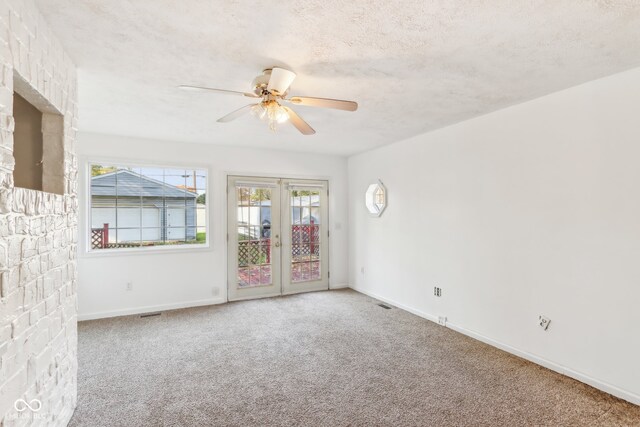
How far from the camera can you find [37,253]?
1714 millimetres

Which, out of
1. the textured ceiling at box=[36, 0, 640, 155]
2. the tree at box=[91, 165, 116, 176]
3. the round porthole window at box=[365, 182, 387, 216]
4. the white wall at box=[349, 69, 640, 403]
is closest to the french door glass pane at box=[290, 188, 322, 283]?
the round porthole window at box=[365, 182, 387, 216]

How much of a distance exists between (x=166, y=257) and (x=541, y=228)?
4517 millimetres

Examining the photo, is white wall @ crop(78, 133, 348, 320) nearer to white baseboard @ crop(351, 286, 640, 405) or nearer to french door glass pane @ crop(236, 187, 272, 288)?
french door glass pane @ crop(236, 187, 272, 288)

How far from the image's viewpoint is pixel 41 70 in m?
1.74

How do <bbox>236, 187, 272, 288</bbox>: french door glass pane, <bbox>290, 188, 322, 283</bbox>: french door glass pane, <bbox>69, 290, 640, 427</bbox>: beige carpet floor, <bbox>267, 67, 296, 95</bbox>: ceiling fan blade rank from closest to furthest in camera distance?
1. <bbox>267, 67, 296, 95</bbox>: ceiling fan blade
2. <bbox>69, 290, 640, 427</bbox>: beige carpet floor
3. <bbox>236, 187, 272, 288</bbox>: french door glass pane
4. <bbox>290, 188, 322, 283</bbox>: french door glass pane

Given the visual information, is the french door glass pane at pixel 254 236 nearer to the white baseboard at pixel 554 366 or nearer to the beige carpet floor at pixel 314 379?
the beige carpet floor at pixel 314 379

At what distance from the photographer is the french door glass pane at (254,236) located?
512cm

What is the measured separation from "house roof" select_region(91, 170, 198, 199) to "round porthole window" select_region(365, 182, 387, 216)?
271cm

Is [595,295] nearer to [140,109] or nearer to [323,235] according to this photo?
[323,235]

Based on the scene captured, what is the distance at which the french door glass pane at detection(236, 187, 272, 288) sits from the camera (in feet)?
16.8

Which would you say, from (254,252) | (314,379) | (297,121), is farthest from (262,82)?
(254,252)

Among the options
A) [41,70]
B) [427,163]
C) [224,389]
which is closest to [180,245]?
[224,389]

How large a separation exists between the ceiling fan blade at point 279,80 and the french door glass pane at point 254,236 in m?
2.96

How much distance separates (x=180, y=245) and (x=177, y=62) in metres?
3.14
